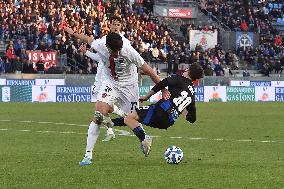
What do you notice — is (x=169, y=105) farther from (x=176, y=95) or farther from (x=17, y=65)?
(x=17, y=65)

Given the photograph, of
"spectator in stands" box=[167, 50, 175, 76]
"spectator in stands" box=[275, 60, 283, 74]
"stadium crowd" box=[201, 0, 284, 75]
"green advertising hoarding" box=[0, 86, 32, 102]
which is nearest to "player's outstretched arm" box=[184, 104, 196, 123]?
"green advertising hoarding" box=[0, 86, 32, 102]

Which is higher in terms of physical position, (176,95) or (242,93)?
(176,95)

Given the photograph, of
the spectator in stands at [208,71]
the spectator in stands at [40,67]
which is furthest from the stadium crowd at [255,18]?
the spectator in stands at [40,67]

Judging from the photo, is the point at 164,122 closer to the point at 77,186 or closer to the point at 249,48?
the point at 77,186

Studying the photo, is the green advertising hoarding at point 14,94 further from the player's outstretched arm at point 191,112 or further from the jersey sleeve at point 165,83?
the jersey sleeve at point 165,83

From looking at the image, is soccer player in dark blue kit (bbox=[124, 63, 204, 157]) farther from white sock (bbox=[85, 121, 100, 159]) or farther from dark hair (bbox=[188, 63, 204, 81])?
white sock (bbox=[85, 121, 100, 159])

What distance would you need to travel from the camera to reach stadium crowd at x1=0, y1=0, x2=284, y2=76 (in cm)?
4288

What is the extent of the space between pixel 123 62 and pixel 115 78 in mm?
419

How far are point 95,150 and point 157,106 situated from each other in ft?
10.5

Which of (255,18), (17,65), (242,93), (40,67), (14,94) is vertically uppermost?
(255,18)

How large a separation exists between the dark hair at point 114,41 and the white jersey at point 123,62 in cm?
27

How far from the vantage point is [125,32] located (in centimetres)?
4816

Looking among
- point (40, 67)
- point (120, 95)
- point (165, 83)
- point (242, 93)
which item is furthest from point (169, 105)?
point (242, 93)

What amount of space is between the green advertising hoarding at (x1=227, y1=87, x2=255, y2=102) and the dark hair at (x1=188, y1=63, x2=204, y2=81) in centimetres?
3370
